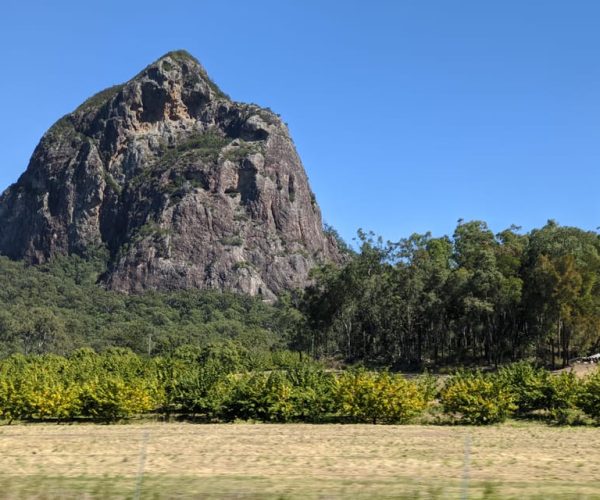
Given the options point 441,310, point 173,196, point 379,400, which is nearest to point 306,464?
point 379,400

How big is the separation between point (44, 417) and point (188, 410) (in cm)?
582

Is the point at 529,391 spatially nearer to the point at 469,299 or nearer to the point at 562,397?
the point at 562,397

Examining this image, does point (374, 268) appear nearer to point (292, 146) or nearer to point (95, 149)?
point (292, 146)

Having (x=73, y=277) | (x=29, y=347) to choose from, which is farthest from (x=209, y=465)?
(x=73, y=277)

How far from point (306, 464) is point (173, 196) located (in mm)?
155530

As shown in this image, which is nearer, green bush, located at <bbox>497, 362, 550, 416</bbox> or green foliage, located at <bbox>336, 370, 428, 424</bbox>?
green foliage, located at <bbox>336, 370, 428, 424</bbox>

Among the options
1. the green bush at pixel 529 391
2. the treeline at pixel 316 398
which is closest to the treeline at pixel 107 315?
the treeline at pixel 316 398

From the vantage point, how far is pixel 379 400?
74.1 feet

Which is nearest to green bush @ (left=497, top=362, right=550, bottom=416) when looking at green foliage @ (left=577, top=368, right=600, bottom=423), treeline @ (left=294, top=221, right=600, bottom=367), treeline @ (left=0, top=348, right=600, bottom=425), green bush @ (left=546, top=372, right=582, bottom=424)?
treeline @ (left=0, top=348, right=600, bottom=425)

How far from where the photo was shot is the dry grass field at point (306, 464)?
375 inches

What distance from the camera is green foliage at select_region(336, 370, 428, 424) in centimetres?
2255

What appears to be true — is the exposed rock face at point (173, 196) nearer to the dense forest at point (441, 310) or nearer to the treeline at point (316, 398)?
the dense forest at point (441, 310)

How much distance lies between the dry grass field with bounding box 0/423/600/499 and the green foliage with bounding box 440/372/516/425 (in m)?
1.91

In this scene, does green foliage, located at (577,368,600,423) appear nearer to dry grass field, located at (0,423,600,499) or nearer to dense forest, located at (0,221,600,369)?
dry grass field, located at (0,423,600,499)
